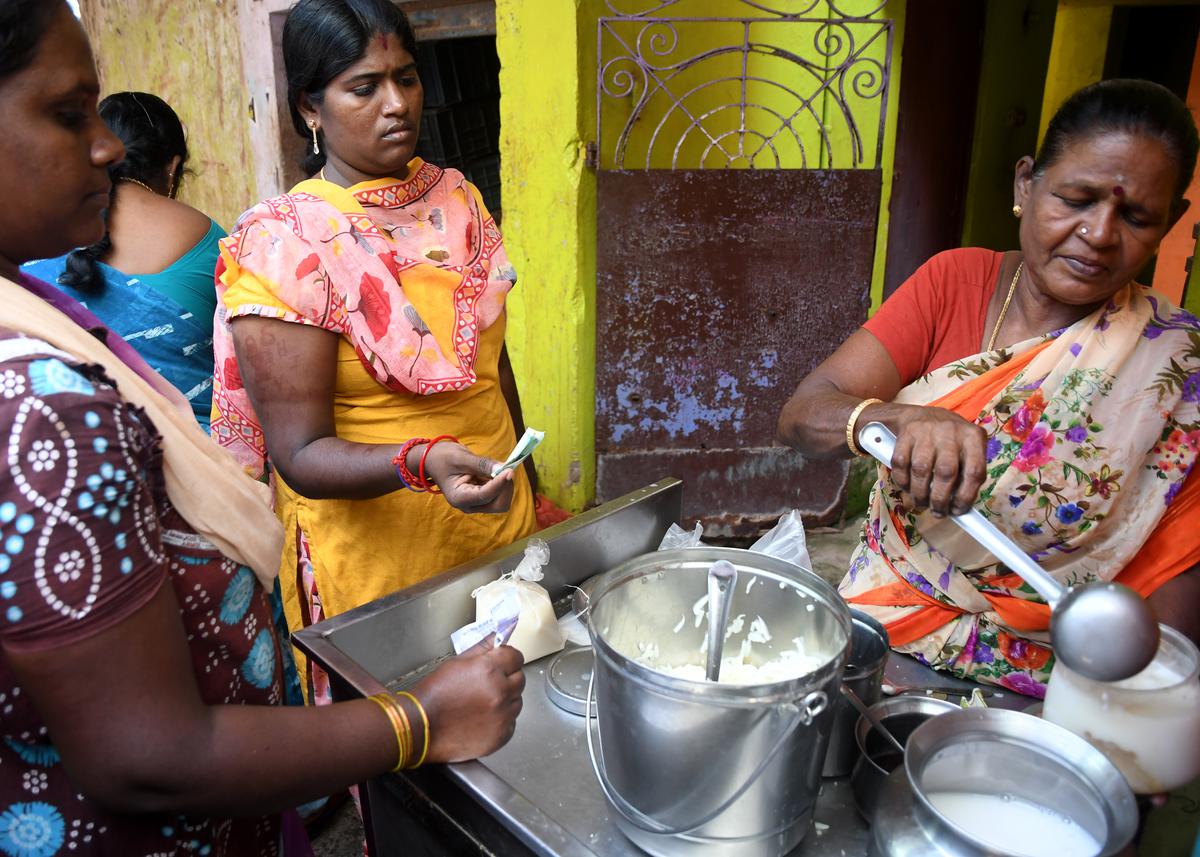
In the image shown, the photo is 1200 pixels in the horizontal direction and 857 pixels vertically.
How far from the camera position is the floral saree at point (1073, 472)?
4.75 feet

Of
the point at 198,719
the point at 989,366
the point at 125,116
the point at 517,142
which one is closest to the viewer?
the point at 198,719

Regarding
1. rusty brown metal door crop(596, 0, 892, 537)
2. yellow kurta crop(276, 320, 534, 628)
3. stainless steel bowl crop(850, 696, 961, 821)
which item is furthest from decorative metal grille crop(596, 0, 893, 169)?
stainless steel bowl crop(850, 696, 961, 821)

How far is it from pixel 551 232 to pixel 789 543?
2.51 meters

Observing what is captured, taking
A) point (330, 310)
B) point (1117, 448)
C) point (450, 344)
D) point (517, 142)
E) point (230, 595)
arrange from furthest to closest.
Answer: point (517, 142) < point (450, 344) < point (330, 310) < point (1117, 448) < point (230, 595)

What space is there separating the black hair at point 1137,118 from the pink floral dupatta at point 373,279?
1.24 meters

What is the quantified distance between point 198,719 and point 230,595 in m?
0.23

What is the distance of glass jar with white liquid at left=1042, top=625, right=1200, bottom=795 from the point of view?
95 centimetres

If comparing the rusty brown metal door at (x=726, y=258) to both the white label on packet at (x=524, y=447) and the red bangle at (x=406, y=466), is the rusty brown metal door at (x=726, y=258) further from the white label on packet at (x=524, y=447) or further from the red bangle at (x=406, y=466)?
the white label on packet at (x=524, y=447)

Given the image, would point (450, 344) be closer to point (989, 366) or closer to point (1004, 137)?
point (989, 366)

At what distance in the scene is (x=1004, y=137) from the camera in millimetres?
4402

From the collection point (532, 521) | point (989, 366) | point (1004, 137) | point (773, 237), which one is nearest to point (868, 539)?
point (989, 366)

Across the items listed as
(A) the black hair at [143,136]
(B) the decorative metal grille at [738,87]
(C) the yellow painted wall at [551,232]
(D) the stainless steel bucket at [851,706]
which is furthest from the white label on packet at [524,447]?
(B) the decorative metal grille at [738,87]

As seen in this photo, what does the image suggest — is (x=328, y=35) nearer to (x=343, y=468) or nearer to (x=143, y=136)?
(x=343, y=468)

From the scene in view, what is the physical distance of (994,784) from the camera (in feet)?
3.20
